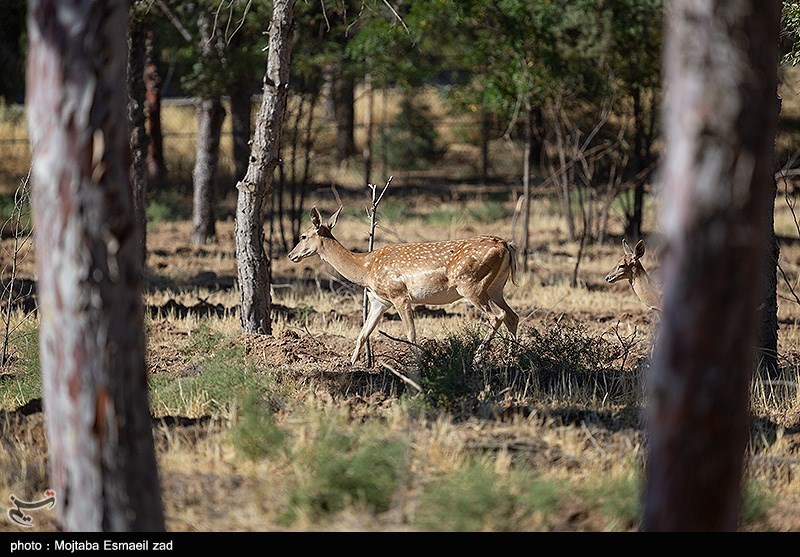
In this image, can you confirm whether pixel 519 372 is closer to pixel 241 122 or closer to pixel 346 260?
pixel 346 260

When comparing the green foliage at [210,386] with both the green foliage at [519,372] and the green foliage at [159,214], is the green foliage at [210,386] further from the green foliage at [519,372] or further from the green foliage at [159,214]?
the green foliage at [159,214]

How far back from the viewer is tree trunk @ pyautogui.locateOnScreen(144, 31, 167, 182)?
2731 centimetres

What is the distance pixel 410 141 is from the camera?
114 ft

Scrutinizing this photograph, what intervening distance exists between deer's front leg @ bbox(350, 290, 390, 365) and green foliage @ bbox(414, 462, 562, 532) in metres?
4.37

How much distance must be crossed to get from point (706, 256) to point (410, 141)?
30.5 m

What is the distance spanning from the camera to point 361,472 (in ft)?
20.7

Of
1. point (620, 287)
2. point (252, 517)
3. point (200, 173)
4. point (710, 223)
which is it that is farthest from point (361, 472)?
point (200, 173)

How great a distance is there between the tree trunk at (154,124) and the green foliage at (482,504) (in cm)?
2166

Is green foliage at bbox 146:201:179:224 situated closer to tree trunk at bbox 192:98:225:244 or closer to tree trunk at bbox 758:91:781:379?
tree trunk at bbox 192:98:225:244

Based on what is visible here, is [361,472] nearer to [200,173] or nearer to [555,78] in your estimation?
[555,78]

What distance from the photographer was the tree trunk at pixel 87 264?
5.09m

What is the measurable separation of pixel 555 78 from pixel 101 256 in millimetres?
13661

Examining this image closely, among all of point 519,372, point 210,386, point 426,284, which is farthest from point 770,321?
point 210,386

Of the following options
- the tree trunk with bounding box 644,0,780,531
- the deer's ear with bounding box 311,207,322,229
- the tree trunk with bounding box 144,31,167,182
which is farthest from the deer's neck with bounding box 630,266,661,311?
the tree trunk with bounding box 144,31,167,182
